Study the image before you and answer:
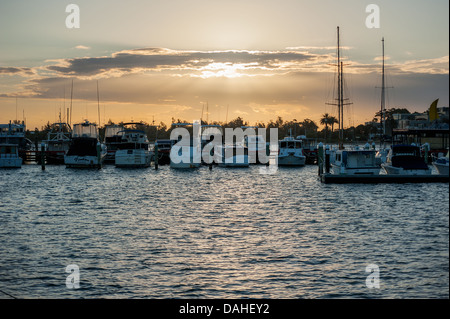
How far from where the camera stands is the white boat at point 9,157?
71000 millimetres

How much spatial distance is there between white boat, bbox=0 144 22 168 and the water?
27412mm

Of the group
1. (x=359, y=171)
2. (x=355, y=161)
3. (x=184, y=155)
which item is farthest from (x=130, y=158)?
(x=359, y=171)

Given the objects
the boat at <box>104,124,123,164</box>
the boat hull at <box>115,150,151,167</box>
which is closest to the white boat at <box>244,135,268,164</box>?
the boat hull at <box>115,150,151,167</box>

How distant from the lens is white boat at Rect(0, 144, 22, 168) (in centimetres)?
7100

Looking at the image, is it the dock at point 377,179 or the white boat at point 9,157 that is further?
the white boat at point 9,157

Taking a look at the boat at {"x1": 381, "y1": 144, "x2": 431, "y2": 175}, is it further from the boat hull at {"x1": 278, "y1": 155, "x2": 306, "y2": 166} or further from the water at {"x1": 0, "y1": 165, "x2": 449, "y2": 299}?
the boat hull at {"x1": 278, "y1": 155, "x2": 306, "y2": 166}

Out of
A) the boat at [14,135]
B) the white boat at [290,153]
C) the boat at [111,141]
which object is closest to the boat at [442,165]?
the white boat at [290,153]

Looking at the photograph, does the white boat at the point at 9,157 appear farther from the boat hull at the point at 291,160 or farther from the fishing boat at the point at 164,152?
the boat hull at the point at 291,160

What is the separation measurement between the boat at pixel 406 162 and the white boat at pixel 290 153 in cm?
2188

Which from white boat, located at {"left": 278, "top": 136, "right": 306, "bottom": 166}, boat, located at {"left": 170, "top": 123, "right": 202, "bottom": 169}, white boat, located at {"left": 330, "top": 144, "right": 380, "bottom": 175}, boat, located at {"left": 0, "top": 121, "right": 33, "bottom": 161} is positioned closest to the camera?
white boat, located at {"left": 330, "top": 144, "right": 380, "bottom": 175}

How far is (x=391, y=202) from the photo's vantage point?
37156 mm

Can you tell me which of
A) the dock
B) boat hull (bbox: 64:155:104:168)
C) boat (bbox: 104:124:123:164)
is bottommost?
the dock

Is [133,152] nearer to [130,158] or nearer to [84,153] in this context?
[130,158]
